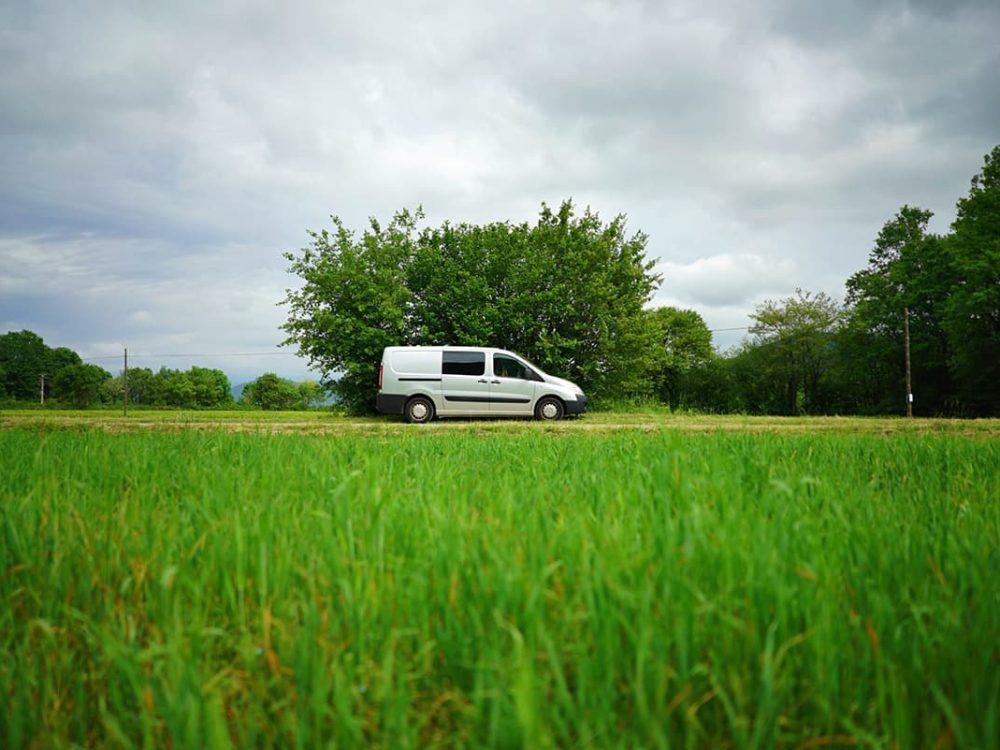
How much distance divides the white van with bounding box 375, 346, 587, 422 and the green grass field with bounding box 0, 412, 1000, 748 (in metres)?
16.3

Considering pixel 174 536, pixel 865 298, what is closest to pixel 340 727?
pixel 174 536

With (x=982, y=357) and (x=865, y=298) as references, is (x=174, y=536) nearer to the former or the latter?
Result: (x=982, y=357)

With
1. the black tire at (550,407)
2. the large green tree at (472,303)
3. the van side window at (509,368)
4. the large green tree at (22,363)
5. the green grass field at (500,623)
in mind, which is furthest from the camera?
the large green tree at (22,363)

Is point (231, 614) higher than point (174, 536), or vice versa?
point (174, 536)

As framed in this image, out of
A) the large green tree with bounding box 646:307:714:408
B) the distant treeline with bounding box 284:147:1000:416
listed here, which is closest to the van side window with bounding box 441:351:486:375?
the distant treeline with bounding box 284:147:1000:416

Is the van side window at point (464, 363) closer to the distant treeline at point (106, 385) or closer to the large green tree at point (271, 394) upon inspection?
the distant treeline at point (106, 385)

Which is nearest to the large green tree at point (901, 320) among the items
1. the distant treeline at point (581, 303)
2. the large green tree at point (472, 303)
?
the distant treeline at point (581, 303)

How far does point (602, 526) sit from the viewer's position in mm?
2357

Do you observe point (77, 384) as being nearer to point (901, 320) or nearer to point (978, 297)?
point (901, 320)

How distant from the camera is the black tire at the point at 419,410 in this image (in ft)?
63.8

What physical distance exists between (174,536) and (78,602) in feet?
1.45

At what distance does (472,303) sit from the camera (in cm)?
2878

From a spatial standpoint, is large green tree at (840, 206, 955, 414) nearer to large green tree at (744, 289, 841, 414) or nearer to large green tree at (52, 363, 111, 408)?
large green tree at (744, 289, 841, 414)

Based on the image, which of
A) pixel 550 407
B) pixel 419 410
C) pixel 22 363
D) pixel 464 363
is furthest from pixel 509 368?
pixel 22 363
